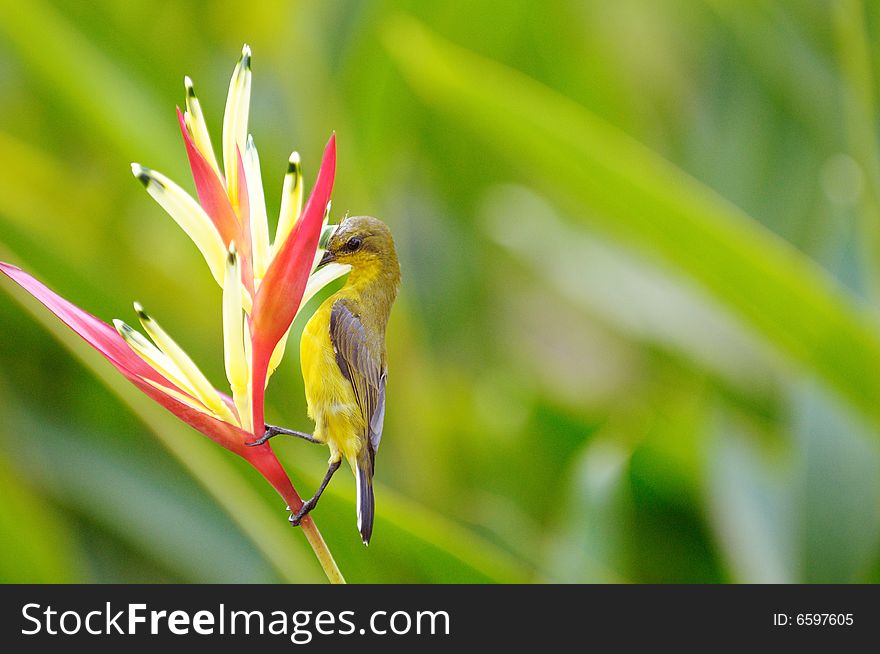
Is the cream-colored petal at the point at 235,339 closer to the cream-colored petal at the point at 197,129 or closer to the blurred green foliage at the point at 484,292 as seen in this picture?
the cream-colored petal at the point at 197,129

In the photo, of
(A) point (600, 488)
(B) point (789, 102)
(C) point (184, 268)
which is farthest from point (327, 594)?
(B) point (789, 102)

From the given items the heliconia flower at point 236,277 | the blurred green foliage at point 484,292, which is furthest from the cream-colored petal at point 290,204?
the blurred green foliage at point 484,292

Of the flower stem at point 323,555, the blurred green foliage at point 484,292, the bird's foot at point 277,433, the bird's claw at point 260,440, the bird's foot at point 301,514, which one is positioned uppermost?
the blurred green foliage at point 484,292

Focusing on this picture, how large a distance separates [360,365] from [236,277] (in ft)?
0.11

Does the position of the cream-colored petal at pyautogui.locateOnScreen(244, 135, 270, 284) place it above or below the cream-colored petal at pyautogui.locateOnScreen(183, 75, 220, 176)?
below

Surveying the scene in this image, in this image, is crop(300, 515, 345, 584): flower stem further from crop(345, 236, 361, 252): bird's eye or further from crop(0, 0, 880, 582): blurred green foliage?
crop(0, 0, 880, 582): blurred green foliage

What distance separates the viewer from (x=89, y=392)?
0.66m

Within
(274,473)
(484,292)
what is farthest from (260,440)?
(484,292)

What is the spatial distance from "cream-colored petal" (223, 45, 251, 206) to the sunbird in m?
0.02

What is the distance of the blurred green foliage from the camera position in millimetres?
515

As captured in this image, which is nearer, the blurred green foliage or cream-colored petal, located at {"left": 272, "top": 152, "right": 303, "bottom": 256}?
cream-colored petal, located at {"left": 272, "top": 152, "right": 303, "bottom": 256}

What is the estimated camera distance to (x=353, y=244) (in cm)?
18

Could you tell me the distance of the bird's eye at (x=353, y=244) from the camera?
18 centimetres

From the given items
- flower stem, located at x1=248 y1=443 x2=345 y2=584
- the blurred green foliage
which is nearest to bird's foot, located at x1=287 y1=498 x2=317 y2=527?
flower stem, located at x1=248 y1=443 x2=345 y2=584
